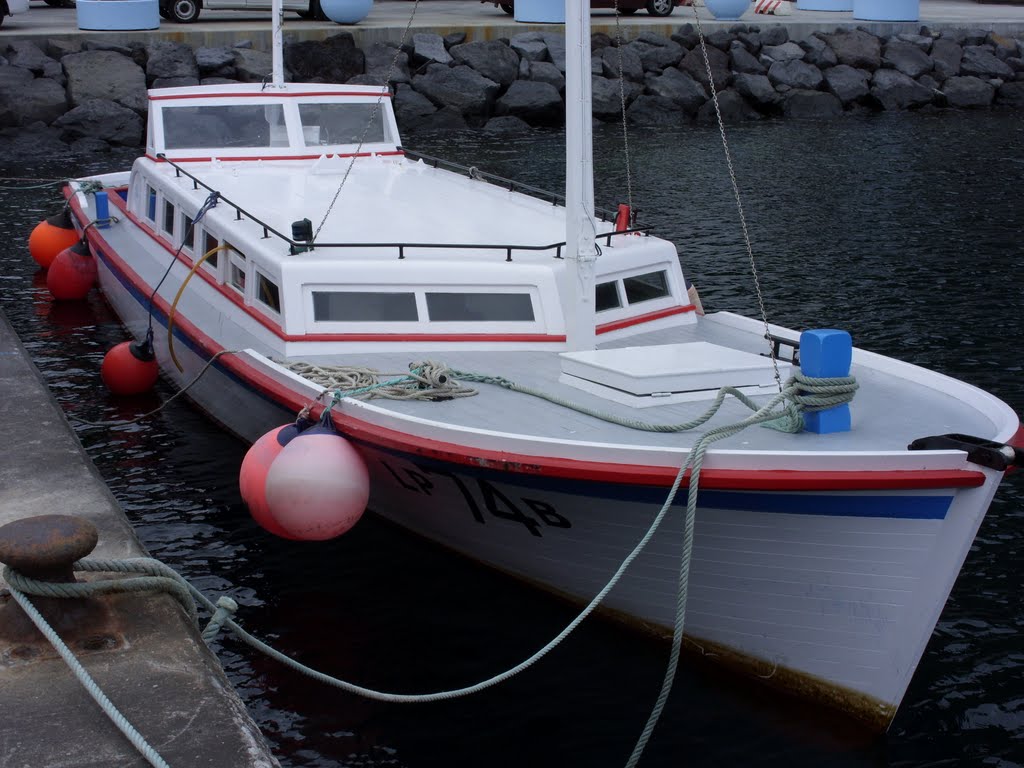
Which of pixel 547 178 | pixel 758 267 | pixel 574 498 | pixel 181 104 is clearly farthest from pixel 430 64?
pixel 574 498

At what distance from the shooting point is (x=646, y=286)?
11.0m

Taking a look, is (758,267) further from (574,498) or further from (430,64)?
(430,64)

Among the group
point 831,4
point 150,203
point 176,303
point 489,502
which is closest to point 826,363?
point 489,502

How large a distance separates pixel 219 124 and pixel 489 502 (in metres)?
8.24

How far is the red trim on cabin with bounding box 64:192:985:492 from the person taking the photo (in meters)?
6.91

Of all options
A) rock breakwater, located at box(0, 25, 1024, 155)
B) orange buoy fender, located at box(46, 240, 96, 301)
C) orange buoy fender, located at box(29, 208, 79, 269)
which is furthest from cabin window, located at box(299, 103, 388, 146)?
rock breakwater, located at box(0, 25, 1024, 155)

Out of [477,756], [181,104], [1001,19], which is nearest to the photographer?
[477,756]

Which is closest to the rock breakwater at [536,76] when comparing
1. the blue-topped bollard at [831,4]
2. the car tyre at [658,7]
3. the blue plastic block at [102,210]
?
the car tyre at [658,7]

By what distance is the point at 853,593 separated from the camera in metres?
7.43

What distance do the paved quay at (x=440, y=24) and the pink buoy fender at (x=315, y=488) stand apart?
25.2 meters

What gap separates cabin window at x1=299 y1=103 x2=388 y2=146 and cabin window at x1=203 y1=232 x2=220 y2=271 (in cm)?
292

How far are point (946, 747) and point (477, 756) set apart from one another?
9.51 feet

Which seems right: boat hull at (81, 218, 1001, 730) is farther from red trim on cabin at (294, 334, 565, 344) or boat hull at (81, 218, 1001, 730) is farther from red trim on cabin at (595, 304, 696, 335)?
red trim on cabin at (595, 304, 696, 335)

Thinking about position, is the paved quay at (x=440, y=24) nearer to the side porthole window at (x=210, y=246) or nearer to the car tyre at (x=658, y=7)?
the car tyre at (x=658, y=7)
